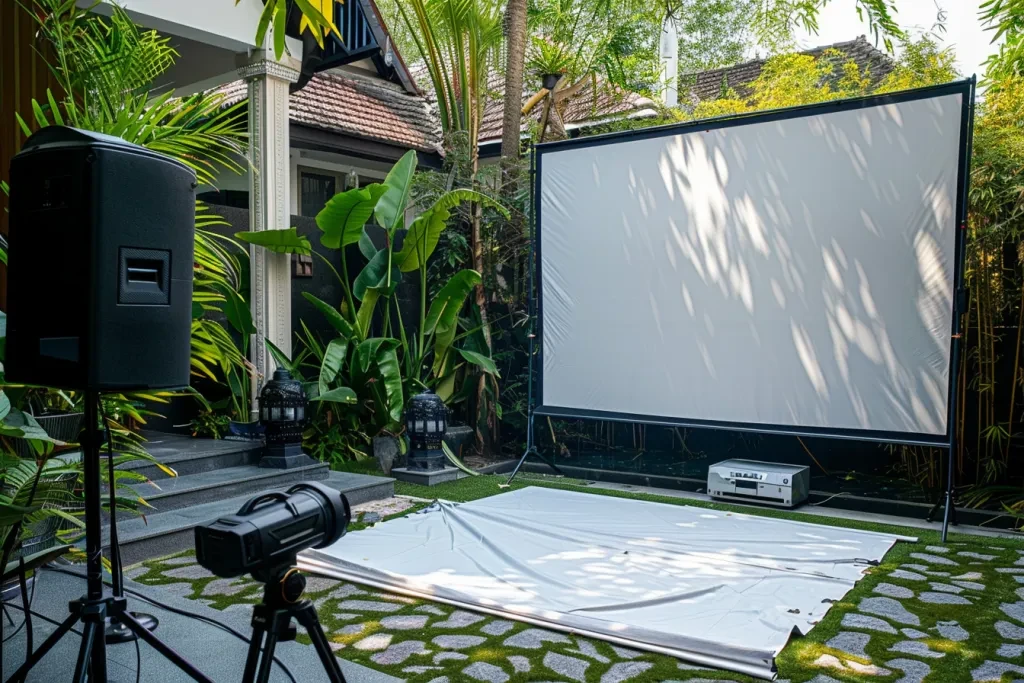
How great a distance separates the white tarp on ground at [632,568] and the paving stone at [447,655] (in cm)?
40

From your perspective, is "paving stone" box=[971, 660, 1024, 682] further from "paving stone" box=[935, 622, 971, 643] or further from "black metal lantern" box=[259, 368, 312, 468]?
"black metal lantern" box=[259, 368, 312, 468]

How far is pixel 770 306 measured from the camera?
17.3ft

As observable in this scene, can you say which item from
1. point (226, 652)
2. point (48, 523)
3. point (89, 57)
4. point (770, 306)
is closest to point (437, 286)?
point (770, 306)

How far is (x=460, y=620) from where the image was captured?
316cm

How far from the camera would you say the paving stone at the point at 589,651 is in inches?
110

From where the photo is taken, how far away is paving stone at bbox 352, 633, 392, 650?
286 cm

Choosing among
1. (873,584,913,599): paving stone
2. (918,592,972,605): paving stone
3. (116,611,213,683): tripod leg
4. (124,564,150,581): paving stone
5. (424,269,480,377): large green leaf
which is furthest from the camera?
(424,269,480,377): large green leaf

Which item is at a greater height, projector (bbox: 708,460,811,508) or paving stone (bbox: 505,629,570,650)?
projector (bbox: 708,460,811,508)

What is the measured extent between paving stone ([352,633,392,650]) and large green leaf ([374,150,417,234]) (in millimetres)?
3704

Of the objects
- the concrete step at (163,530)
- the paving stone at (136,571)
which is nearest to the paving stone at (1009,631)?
the concrete step at (163,530)

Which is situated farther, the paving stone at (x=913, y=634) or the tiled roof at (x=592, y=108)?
the tiled roof at (x=592, y=108)

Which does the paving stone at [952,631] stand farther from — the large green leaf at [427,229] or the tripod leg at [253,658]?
the large green leaf at [427,229]

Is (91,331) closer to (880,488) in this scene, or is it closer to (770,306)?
(770,306)

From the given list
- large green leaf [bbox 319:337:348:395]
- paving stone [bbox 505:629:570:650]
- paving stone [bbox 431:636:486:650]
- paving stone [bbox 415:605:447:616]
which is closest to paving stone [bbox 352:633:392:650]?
paving stone [bbox 431:636:486:650]
